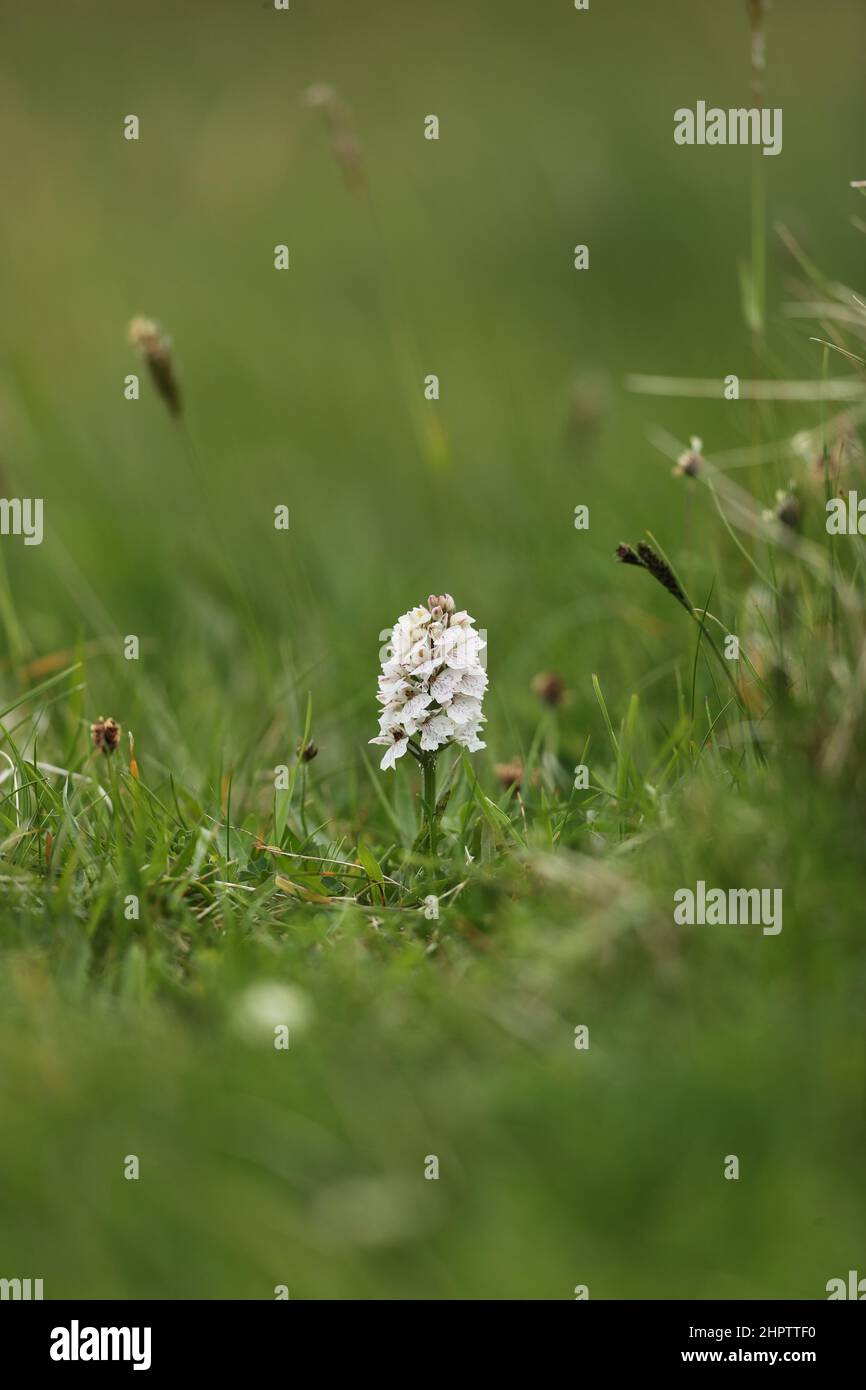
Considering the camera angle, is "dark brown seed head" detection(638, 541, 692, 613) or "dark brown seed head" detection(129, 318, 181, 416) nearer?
"dark brown seed head" detection(638, 541, 692, 613)

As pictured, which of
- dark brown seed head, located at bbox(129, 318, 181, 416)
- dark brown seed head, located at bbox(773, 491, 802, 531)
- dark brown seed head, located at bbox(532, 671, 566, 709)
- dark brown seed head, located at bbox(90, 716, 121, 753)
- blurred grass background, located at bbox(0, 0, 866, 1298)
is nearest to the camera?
blurred grass background, located at bbox(0, 0, 866, 1298)

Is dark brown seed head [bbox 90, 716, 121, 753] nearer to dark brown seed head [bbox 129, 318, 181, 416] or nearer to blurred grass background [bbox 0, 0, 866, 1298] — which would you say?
blurred grass background [bbox 0, 0, 866, 1298]

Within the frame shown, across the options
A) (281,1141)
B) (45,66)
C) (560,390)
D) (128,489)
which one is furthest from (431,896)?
(45,66)

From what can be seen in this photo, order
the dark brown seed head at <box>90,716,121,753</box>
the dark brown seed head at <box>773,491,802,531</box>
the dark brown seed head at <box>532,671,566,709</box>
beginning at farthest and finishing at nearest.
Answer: the dark brown seed head at <box>532,671,566,709</box> < the dark brown seed head at <box>773,491,802,531</box> < the dark brown seed head at <box>90,716,121,753</box>

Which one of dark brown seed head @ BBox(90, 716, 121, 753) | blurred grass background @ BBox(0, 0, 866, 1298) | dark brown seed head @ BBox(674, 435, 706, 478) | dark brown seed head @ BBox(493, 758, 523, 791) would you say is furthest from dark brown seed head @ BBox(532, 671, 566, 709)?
dark brown seed head @ BBox(90, 716, 121, 753)

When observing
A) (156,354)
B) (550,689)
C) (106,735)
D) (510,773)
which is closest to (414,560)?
(550,689)

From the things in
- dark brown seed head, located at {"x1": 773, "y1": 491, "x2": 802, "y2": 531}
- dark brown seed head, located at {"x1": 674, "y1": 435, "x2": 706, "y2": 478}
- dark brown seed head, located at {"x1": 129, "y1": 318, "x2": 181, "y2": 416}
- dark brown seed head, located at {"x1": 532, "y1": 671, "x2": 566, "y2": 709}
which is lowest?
dark brown seed head, located at {"x1": 532, "y1": 671, "x2": 566, "y2": 709}

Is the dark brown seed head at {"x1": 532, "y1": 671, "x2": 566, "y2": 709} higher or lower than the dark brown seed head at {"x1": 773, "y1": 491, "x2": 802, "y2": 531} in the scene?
lower
